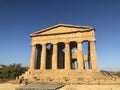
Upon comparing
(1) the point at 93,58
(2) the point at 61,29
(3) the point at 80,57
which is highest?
(2) the point at 61,29

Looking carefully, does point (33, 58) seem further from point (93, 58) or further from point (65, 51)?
point (93, 58)

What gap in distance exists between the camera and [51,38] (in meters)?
31.4

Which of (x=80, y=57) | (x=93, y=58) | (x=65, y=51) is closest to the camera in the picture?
(x=93, y=58)

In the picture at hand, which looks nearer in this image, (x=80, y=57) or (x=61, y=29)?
(x=80, y=57)

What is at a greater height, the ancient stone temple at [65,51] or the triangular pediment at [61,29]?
the triangular pediment at [61,29]

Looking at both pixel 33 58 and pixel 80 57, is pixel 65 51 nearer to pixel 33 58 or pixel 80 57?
pixel 80 57

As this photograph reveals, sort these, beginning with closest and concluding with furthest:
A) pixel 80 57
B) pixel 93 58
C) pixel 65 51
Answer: pixel 93 58
pixel 80 57
pixel 65 51

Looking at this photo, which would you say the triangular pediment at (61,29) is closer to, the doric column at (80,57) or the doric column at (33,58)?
the doric column at (80,57)

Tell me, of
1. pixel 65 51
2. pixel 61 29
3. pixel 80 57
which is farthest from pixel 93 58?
pixel 61 29

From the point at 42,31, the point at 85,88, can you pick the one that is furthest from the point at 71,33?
the point at 85,88

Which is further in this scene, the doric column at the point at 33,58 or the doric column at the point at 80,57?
the doric column at the point at 33,58

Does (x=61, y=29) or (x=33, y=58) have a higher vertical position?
(x=61, y=29)

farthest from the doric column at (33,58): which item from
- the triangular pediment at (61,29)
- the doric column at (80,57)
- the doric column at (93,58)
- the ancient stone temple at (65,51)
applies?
the doric column at (93,58)

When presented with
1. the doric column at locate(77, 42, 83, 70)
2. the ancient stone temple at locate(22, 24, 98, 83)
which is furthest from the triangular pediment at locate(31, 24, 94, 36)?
the doric column at locate(77, 42, 83, 70)
